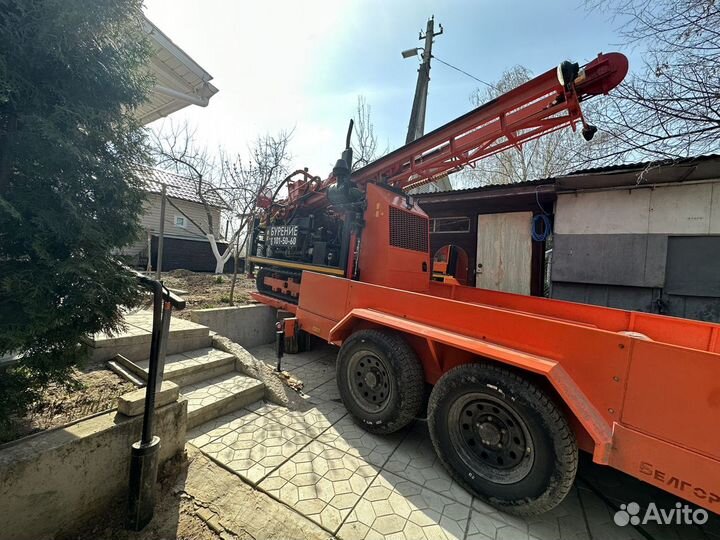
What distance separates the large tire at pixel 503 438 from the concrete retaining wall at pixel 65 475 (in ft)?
6.76

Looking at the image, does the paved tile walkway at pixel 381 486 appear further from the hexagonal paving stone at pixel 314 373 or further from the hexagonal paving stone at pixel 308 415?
the hexagonal paving stone at pixel 314 373

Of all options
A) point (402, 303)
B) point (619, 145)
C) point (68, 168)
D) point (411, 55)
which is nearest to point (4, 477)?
point (68, 168)

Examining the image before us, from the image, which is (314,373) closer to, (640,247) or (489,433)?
(489,433)

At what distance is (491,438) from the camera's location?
1982mm

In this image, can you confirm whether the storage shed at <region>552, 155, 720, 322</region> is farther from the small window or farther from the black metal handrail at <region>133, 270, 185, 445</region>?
the black metal handrail at <region>133, 270, 185, 445</region>

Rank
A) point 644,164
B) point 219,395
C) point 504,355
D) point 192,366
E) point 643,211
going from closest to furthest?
point 504,355
point 219,395
point 192,366
point 644,164
point 643,211

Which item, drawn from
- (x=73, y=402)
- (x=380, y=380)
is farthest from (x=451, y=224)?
(x=73, y=402)

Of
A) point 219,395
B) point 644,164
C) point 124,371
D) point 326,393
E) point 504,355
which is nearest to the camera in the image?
point 504,355

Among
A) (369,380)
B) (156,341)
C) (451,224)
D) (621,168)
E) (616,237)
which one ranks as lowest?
(369,380)

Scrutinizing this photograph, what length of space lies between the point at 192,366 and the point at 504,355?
298 centimetres

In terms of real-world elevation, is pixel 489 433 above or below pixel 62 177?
below

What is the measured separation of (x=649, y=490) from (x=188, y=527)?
3.31 m

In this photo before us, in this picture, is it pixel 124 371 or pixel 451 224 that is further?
pixel 451 224

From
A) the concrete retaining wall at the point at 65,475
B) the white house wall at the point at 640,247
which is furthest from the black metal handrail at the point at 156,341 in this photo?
the white house wall at the point at 640,247
